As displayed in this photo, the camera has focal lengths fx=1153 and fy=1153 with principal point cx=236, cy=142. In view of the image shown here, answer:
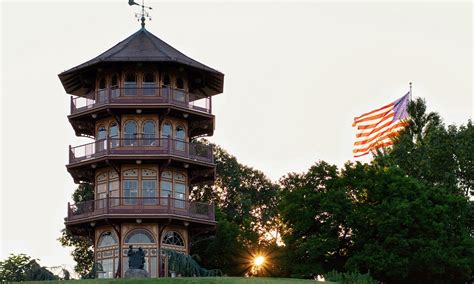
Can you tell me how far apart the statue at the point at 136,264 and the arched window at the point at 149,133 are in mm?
7516

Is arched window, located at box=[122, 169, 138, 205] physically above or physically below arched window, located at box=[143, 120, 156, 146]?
below

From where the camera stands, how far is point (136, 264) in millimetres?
64438

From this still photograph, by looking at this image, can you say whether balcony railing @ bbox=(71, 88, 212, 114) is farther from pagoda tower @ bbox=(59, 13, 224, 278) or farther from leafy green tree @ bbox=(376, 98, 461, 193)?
leafy green tree @ bbox=(376, 98, 461, 193)

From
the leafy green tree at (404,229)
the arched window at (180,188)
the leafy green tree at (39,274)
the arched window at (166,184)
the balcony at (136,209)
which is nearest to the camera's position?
the leafy green tree at (39,274)

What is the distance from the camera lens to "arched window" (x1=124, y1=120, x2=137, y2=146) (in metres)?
69.3

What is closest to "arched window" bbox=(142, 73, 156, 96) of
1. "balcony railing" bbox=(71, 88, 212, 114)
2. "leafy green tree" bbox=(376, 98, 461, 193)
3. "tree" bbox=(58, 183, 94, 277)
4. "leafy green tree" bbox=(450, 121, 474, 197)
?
"balcony railing" bbox=(71, 88, 212, 114)

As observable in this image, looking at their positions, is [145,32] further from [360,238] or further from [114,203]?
[360,238]

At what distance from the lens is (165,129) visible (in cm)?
7050

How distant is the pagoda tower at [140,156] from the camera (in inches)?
2689

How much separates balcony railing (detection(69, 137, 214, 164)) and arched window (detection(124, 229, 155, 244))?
4696 millimetres

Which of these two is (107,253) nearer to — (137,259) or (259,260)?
(137,259)

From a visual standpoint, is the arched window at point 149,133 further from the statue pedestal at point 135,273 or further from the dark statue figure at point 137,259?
the statue pedestal at point 135,273

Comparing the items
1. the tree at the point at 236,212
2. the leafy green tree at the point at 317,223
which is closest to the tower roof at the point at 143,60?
the leafy green tree at the point at 317,223

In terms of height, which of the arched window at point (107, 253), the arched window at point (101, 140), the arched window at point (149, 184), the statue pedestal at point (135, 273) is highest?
the arched window at point (101, 140)
